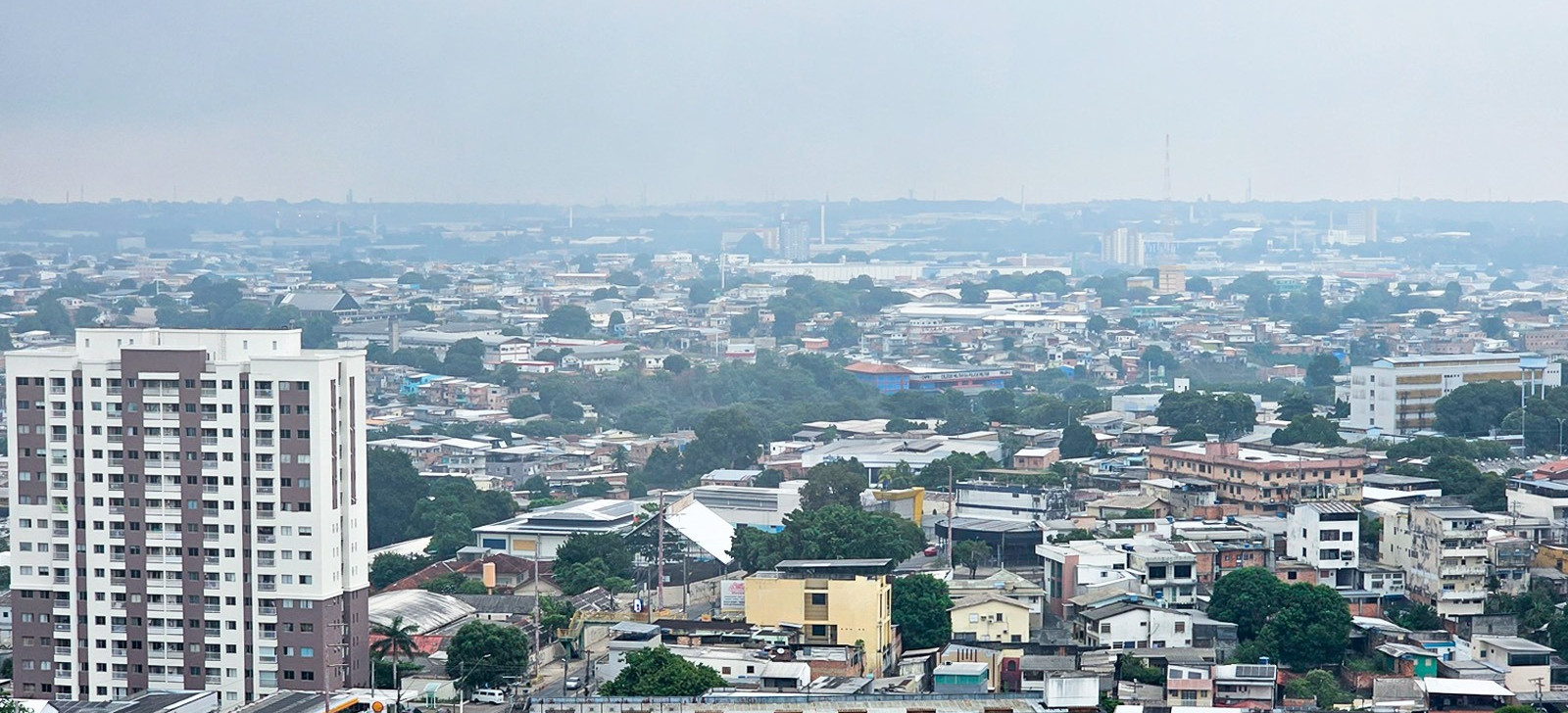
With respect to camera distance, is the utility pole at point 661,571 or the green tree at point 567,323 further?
the green tree at point 567,323

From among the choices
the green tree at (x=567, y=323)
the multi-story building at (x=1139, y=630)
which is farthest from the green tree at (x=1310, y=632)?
the green tree at (x=567, y=323)

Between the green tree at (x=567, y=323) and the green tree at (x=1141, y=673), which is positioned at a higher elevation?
the green tree at (x=567, y=323)

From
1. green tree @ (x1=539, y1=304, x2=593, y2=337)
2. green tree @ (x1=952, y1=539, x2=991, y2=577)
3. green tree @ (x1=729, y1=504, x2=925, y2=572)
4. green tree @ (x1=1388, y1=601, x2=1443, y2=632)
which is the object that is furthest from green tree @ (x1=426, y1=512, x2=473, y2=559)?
green tree @ (x1=539, y1=304, x2=593, y2=337)

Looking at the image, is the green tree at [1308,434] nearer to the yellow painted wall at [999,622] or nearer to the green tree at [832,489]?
the green tree at [832,489]

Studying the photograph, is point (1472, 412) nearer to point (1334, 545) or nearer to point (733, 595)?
point (1334, 545)

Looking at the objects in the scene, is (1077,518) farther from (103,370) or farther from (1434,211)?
(1434,211)

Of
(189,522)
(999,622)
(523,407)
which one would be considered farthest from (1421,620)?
(523,407)

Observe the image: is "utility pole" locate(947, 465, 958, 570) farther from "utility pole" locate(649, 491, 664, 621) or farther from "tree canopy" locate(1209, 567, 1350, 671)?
"tree canopy" locate(1209, 567, 1350, 671)
